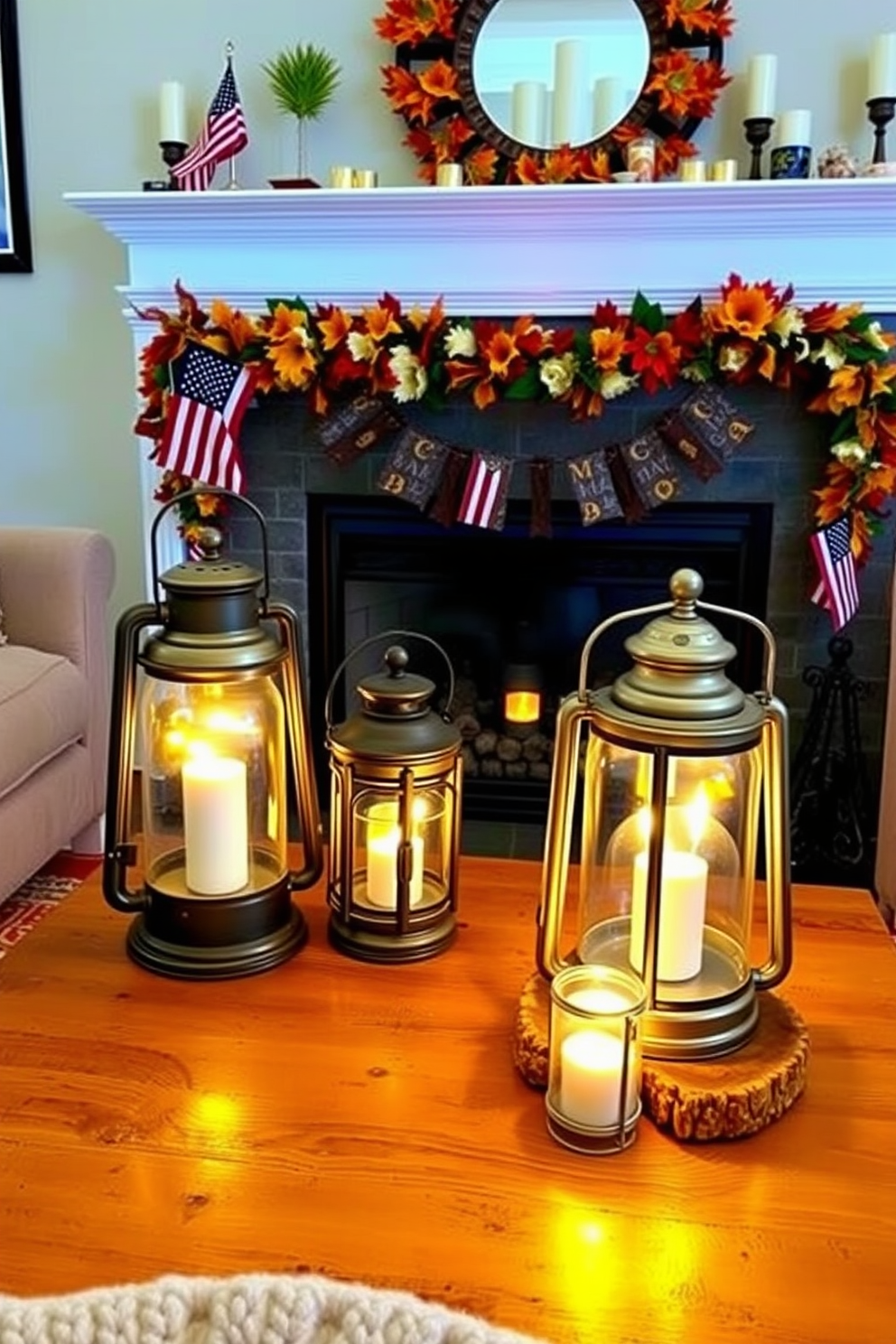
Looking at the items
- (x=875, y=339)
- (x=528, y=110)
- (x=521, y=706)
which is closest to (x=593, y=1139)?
(x=875, y=339)

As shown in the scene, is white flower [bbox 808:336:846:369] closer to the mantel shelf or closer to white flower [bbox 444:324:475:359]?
the mantel shelf

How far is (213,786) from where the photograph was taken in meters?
1.19

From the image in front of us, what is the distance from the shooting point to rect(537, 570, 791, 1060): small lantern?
1.00m

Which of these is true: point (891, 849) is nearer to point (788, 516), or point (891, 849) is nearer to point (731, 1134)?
point (788, 516)

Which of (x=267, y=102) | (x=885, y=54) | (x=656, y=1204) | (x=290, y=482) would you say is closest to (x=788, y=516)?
(x=885, y=54)

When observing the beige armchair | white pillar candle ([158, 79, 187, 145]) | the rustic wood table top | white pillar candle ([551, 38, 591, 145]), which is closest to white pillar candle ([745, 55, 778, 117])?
white pillar candle ([551, 38, 591, 145])

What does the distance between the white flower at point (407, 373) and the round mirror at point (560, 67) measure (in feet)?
1.87

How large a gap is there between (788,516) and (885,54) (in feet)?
3.20

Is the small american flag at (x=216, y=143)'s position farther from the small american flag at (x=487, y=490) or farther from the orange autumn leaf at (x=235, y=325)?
the small american flag at (x=487, y=490)

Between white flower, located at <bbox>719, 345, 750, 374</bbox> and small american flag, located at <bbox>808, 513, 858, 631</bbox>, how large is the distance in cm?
39

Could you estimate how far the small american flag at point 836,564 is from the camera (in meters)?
2.49

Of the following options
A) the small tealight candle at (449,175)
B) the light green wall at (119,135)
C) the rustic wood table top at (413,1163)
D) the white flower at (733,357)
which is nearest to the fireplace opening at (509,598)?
the white flower at (733,357)

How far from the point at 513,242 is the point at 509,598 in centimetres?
Result: 85

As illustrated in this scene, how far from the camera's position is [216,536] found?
3.91ft
